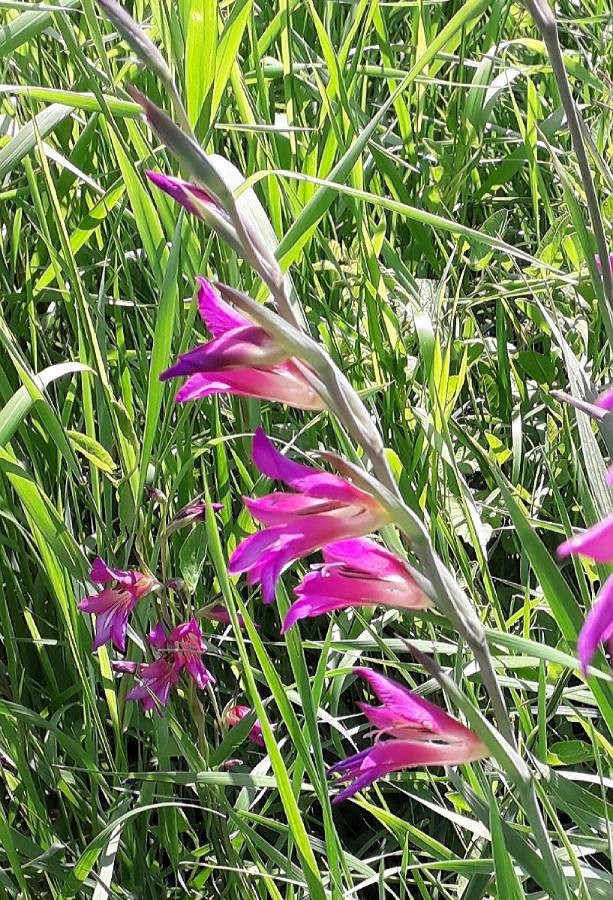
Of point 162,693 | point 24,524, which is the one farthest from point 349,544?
point 24,524

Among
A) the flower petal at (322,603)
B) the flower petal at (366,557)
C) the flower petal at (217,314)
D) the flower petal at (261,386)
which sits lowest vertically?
the flower petal at (322,603)

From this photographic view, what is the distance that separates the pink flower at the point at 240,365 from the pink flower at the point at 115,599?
1.60 feet

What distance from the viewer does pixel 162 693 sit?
96 centimetres

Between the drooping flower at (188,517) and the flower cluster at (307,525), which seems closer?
the flower cluster at (307,525)

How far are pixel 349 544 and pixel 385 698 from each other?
0.09m

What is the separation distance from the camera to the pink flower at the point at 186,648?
94 centimetres

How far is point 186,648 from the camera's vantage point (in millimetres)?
943

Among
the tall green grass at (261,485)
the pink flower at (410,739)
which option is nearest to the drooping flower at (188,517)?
the tall green grass at (261,485)

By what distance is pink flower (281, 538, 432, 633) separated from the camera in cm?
48

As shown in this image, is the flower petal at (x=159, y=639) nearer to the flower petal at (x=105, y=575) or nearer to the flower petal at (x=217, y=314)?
the flower petal at (x=105, y=575)

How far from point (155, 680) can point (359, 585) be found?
1.73 feet

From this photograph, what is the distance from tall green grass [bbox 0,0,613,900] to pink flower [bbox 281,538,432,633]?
0.19 m

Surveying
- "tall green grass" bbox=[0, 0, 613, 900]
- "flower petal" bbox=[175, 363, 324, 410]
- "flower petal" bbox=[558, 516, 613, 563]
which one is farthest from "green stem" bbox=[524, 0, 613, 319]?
"flower petal" bbox=[558, 516, 613, 563]

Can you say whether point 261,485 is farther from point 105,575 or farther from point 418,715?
point 418,715
